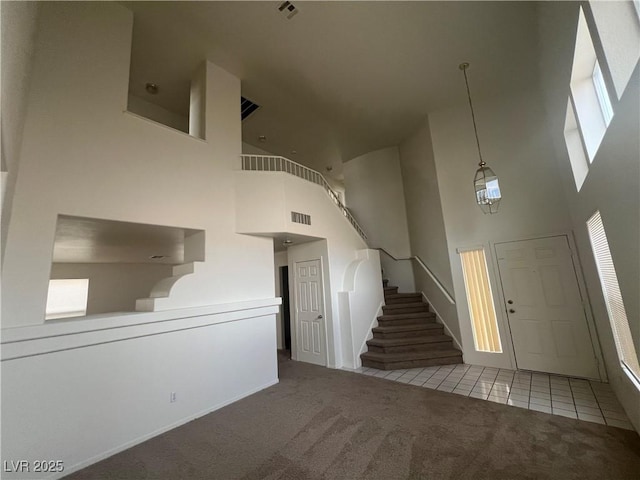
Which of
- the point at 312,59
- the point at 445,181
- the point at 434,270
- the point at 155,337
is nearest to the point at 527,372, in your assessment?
the point at 434,270

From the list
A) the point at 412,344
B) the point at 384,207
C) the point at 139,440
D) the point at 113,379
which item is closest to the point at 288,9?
the point at 384,207

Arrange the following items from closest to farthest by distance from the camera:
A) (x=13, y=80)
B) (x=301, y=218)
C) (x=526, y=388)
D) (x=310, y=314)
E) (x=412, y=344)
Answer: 1. (x=13, y=80)
2. (x=526, y=388)
3. (x=301, y=218)
4. (x=412, y=344)
5. (x=310, y=314)

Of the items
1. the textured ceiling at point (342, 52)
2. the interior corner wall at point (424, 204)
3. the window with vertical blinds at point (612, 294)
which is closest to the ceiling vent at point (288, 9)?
the textured ceiling at point (342, 52)

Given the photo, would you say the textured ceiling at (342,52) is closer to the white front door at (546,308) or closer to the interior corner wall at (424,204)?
the interior corner wall at (424,204)

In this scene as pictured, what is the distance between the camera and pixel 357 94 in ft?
16.3

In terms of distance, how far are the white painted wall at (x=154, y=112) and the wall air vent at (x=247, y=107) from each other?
4.27 feet

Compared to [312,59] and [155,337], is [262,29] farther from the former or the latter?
[155,337]

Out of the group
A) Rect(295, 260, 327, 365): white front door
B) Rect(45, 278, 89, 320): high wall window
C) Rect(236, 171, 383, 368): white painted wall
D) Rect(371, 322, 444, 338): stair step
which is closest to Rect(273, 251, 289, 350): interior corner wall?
Rect(236, 171, 383, 368): white painted wall

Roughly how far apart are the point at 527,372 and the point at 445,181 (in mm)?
3634

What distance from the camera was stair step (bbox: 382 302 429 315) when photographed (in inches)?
219

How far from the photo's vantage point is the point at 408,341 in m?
4.79

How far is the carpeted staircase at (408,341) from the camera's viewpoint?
457 cm

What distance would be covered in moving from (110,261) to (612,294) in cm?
860

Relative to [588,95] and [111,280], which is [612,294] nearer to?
[588,95]
